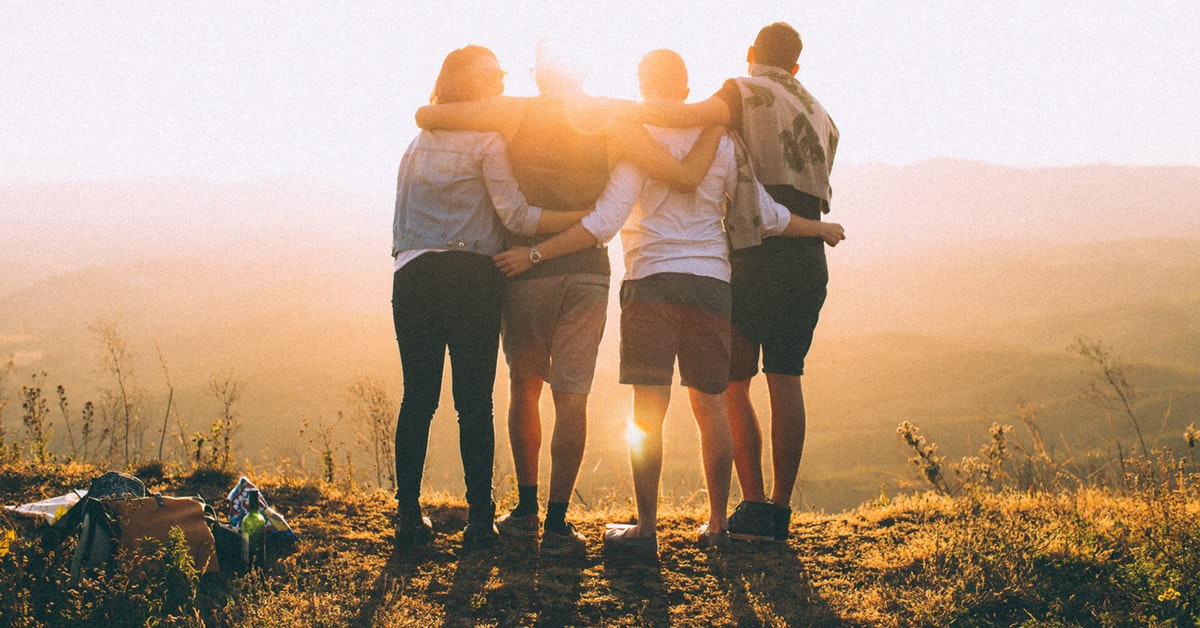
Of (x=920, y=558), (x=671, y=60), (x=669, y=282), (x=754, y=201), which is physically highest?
(x=671, y=60)

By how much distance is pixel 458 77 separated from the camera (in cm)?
385

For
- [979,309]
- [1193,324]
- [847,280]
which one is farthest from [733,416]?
[847,280]

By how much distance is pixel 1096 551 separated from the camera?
3719 millimetres

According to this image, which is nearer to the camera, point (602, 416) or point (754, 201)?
point (754, 201)

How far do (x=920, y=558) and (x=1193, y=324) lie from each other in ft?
316

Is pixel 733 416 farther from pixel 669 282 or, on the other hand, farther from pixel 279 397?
pixel 279 397

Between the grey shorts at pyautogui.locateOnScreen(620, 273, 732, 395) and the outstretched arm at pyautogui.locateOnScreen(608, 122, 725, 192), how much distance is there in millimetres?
449

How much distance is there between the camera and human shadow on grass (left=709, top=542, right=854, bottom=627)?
10.8 feet

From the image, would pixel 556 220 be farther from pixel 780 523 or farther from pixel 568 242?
pixel 780 523

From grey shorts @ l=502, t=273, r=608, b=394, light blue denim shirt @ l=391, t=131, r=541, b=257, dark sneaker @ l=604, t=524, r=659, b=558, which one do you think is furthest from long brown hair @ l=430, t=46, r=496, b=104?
dark sneaker @ l=604, t=524, r=659, b=558

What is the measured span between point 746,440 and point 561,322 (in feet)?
3.80

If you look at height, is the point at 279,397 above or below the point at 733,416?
below

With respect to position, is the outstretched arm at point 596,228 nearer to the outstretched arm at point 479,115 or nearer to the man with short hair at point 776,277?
the outstretched arm at point 479,115

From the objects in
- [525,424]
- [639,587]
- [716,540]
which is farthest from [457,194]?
[716,540]
